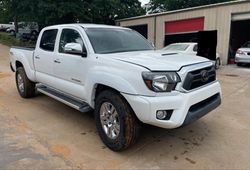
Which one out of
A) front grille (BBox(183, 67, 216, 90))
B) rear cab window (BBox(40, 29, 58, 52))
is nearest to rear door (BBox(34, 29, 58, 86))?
rear cab window (BBox(40, 29, 58, 52))

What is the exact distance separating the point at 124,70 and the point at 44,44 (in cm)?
290

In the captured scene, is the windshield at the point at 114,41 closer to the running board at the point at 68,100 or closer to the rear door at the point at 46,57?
the running board at the point at 68,100

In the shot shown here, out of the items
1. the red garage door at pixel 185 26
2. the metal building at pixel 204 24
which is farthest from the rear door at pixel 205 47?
the red garage door at pixel 185 26

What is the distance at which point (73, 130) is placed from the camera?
4.52 m

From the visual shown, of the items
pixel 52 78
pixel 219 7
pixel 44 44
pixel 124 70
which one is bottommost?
pixel 52 78

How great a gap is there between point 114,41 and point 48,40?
1.76 metres

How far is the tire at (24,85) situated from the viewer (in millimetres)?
6509

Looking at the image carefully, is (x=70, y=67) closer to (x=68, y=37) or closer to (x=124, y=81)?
(x=68, y=37)

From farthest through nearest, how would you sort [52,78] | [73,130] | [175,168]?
[52,78], [73,130], [175,168]

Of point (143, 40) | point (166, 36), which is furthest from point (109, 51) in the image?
point (166, 36)

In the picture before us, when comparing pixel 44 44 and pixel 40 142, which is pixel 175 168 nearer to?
pixel 40 142

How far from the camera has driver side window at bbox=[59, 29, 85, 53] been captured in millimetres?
4570

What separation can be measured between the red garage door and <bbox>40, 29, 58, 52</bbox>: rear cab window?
43.0 ft

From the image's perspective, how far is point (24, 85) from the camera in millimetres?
6547
